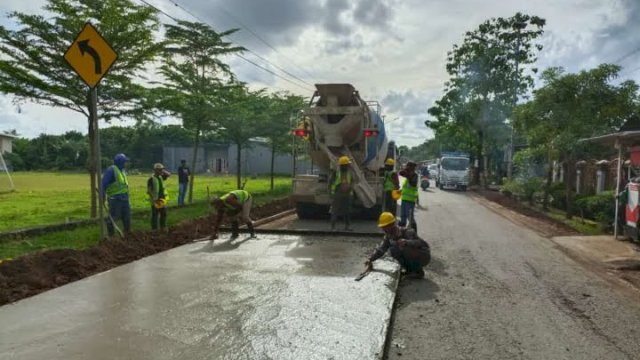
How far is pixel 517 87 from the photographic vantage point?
110 ft

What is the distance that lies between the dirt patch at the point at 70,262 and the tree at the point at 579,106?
12.0 meters

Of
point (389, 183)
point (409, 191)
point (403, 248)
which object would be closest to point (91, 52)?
point (403, 248)

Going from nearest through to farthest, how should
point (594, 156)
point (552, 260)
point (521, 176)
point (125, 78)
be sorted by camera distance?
point (552, 260), point (125, 78), point (594, 156), point (521, 176)

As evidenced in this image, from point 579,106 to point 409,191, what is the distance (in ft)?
28.3

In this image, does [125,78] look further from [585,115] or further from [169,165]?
[169,165]

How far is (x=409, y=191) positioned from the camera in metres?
10.6

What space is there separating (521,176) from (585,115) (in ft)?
24.5

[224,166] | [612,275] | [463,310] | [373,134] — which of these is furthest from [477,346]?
[224,166]

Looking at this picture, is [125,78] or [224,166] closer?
[125,78]

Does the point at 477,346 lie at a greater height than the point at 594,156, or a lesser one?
lesser

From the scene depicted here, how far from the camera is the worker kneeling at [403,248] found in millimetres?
7426

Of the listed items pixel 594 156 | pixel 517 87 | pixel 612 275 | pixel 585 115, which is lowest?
pixel 612 275

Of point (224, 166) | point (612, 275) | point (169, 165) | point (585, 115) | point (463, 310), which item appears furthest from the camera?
point (169, 165)

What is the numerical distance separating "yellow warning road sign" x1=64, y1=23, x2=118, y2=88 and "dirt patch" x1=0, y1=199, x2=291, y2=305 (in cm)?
236
